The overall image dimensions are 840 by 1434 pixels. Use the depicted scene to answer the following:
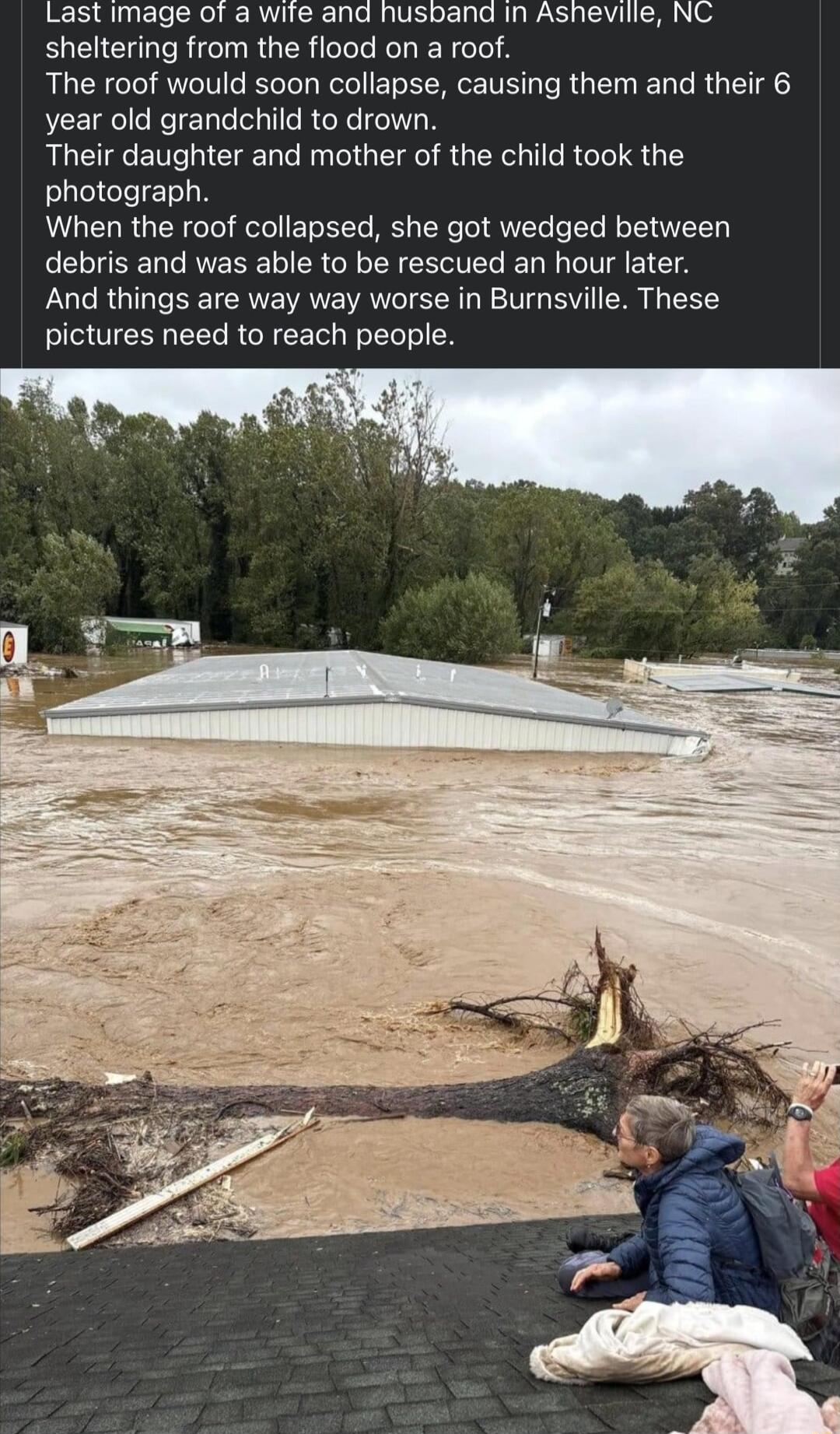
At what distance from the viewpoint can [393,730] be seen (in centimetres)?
1928

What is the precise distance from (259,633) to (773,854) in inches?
1695

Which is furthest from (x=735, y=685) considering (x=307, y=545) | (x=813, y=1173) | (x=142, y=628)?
(x=813, y=1173)

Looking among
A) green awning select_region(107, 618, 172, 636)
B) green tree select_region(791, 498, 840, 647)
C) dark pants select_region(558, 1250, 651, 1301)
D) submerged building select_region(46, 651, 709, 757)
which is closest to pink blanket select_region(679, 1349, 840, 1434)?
dark pants select_region(558, 1250, 651, 1301)

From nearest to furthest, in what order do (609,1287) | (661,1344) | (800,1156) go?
(661,1344) → (800,1156) → (609,1287)

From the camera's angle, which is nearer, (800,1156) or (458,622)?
(800,1156)

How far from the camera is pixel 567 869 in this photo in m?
10.8

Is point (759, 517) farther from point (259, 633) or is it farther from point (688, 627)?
point (259, 633)

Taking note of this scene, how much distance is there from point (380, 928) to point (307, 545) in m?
42.3

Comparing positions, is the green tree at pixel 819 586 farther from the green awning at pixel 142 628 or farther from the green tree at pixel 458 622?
the green awning at pixel 142 628

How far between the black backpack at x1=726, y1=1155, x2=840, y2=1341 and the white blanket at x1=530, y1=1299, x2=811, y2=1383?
0.56 m

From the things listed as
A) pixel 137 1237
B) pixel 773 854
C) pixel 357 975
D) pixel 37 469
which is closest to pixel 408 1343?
pixel 137 1237

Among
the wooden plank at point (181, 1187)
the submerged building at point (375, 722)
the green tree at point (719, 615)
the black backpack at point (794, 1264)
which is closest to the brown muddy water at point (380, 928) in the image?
the wooden plank at point (181, 1187)

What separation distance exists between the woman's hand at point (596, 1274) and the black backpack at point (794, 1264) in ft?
1.80

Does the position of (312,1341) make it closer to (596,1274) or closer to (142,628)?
(596,1274)
